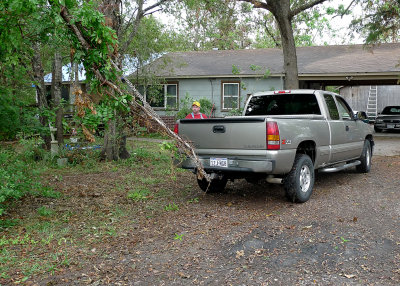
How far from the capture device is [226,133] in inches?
228

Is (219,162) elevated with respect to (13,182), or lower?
elevated

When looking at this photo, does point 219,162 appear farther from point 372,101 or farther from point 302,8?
point 372,101

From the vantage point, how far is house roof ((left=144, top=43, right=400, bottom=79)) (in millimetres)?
18188

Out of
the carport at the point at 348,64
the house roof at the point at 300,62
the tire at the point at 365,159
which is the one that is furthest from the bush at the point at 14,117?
the carport at the point at 348,64

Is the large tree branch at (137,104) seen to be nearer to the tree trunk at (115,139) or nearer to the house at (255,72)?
the tree trunk at (115,139)

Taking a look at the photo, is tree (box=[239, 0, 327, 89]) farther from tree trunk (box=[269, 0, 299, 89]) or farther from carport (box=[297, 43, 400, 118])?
carport (box=[297, 43, 400, 118])

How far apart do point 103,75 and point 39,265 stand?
251 cm

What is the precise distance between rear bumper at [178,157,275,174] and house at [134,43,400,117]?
1216 cm

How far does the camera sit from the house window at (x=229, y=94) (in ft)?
66.1

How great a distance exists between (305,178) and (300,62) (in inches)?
605

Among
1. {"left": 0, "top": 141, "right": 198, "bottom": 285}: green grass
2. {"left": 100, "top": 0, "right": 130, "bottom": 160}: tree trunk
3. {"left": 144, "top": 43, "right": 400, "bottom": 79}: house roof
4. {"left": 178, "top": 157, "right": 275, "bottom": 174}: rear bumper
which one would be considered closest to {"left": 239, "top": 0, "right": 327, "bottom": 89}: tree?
{"left": 144, "top": 43, "right": 400, "bottom": 79}: house roof

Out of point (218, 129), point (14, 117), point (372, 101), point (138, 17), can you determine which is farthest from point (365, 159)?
point (372, 101)

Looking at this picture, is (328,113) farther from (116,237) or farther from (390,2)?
(390,2)

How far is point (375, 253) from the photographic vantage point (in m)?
4.11
